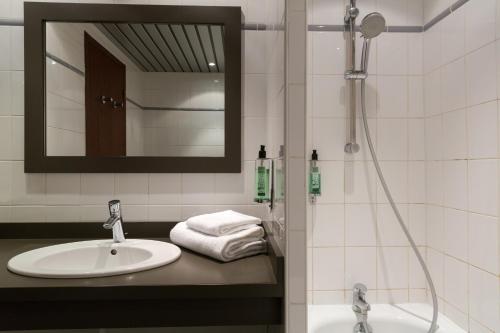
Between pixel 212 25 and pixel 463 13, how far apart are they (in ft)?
3.46

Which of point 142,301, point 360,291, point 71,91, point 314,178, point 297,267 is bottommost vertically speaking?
point 360,291

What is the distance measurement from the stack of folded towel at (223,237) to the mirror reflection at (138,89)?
1.17 ft

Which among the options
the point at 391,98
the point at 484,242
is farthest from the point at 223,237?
the point at 391,98

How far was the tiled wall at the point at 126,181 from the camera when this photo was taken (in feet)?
4.32

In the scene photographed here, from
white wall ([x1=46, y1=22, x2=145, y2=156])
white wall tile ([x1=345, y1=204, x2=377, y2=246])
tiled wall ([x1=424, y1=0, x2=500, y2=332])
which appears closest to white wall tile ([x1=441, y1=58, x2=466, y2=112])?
tiled wall ([x1=424, y1=0, x2=500, y2=332])

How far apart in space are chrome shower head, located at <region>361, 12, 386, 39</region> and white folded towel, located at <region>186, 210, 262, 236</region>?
36.2 inches

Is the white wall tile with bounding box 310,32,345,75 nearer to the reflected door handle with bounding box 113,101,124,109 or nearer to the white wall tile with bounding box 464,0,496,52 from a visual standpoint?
the white wall tile with bounding box 464,0,496,52

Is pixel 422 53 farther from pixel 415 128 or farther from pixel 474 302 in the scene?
pixel 474 302

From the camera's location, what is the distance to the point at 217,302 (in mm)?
828

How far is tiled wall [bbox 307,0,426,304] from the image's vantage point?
4.78 ft

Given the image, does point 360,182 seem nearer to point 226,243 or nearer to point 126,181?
point 226,243

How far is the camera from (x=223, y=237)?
103cm

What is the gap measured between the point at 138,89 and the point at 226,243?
2.65 feet

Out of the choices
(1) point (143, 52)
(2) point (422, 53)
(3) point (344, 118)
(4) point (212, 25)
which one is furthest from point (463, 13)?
(1) point (143, 52)
